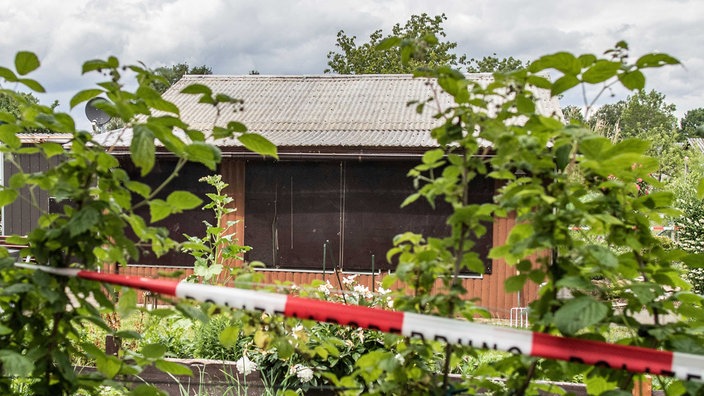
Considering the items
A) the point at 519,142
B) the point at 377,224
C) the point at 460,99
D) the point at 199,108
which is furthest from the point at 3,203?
the point at 199,108

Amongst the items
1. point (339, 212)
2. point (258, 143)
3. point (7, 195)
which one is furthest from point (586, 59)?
point (339, 212)

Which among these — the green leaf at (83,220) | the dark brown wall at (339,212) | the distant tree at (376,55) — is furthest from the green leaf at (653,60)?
the distant tree at (376,55)

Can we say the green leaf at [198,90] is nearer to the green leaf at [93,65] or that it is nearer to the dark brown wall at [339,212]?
the green leaf at [93,65]

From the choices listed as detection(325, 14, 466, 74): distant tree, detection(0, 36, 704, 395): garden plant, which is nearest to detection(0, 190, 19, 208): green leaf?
detection(0, 36, 704, 395): garden plant

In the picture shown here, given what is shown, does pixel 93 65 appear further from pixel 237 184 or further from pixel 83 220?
pixel 237 184

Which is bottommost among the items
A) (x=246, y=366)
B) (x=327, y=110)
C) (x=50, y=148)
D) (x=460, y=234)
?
(x=246, y=366)

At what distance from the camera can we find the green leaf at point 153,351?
6.69 feet

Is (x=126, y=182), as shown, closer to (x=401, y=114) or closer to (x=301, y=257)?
(x=301, y=257)

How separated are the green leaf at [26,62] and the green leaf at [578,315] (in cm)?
148

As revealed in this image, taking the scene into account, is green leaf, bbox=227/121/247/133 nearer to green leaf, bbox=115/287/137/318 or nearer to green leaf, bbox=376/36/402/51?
green leaf, bbox=376/36/402/51

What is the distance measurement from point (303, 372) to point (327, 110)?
11.0 metres

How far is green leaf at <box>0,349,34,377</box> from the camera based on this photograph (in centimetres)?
178

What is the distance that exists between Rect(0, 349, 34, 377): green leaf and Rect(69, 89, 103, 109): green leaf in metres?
0.68

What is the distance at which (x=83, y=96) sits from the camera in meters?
2.00
